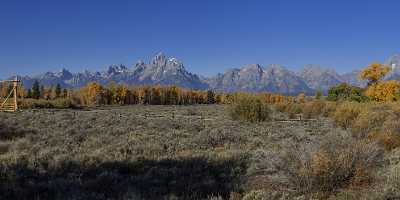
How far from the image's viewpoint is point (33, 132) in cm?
1772

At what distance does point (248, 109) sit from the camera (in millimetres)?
31391

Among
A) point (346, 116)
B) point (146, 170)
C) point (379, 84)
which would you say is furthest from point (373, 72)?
point (146, 170)

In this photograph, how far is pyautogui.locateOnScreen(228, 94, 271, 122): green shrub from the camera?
3131 centimetres

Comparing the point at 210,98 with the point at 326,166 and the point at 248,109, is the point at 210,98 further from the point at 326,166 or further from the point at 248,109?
the point at 326,166

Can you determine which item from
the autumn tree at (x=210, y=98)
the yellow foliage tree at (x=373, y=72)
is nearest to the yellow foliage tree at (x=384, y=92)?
the yellow foliage tree at (x=373, y=72)

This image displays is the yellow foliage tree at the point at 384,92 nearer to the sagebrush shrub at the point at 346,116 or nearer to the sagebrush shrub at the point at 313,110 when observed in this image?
the sagebrush shrub at the point at 313,110

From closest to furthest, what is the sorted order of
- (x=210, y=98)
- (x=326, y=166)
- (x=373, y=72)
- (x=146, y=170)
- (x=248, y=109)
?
1. (x=326, y=166)
2. (x=146, y=170)
3. (x=248, y=109)
4. (x=373, y=72)
5. (x=210, y=98)

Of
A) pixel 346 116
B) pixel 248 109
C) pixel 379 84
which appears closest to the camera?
pixel 346 116

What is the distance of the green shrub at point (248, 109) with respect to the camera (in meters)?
31.3

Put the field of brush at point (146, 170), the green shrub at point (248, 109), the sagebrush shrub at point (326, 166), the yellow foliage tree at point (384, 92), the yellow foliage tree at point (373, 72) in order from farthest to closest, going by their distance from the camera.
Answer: the yellow foliage tree at point (373, 72), the yellow foliage tree at point (384, 92), the green shrub at point (248, 109), the sagebrush shrub at point (326, 166), the field of brush at point (146, 170)

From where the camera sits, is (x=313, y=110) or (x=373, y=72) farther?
(x=373, y=72)

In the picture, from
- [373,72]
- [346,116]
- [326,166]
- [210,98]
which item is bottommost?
[326,166]

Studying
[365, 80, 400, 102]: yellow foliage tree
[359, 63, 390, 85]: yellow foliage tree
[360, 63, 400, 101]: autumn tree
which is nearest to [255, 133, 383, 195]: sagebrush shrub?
[360, 63, 400, 101]: autumn tree

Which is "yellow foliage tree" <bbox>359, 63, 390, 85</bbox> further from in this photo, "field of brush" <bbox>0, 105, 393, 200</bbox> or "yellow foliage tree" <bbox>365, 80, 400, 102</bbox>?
"field of brush" <bbox>0, 105, 393, 200</bbox>
